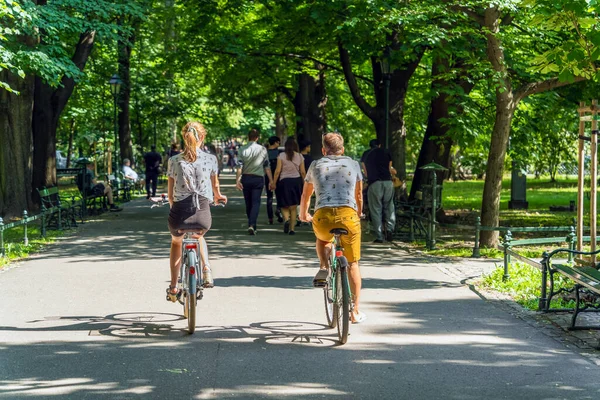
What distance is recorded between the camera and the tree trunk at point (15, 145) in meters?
19.9

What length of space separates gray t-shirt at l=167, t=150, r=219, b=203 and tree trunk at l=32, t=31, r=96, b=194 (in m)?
14.6

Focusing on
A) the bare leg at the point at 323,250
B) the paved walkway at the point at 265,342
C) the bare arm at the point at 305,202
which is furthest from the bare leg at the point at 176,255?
the bare leg at the point at 323,250

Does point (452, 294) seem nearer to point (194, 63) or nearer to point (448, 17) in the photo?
point (448, 17)

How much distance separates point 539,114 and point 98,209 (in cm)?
1076

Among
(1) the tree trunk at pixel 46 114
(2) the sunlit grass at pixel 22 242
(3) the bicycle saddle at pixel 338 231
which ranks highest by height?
(1) the tree trunk at pixel 46 114

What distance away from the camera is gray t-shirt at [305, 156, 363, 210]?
313 inches

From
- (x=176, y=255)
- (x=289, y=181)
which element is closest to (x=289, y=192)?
(x=289, y=181)

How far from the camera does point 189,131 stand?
8.23 m

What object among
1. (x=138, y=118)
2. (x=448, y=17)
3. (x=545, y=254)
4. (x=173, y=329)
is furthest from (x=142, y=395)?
(x=138, y=118)

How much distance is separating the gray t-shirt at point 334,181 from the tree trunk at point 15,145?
44.2 ft

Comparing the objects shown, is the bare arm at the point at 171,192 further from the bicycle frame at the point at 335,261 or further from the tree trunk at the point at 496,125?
the tree trunk at the point at 496,125

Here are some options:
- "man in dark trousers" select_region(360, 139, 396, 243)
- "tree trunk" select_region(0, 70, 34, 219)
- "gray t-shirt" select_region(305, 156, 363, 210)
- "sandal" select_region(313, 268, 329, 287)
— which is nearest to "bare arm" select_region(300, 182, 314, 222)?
"gray t-shirt" select_region(305, 156, 363, 210)

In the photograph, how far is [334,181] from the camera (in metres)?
7.99

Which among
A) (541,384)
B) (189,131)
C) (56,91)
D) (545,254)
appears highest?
(56,91)
